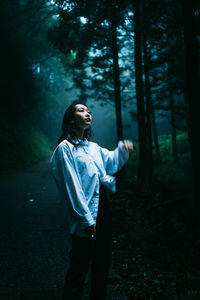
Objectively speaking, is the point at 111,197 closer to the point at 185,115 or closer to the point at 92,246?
the point at 92,246

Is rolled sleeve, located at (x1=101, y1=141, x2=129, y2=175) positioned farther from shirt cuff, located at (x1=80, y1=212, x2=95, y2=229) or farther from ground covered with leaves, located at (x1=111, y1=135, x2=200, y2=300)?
ground covered with leaves, located at (x1=111, y1=135, x2=200, y2=300)

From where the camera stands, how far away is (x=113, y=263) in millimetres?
4082

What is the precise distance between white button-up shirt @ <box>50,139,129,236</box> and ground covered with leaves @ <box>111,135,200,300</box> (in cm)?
173

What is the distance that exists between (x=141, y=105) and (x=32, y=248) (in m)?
7.47

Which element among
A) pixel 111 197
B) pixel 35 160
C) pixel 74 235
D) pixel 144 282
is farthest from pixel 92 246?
pixel 35 160

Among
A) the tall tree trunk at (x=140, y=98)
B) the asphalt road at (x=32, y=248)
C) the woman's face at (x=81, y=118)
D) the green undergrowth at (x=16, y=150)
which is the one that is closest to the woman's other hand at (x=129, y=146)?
the woman's face at (x=81, y=118)

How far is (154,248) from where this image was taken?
16.0ft

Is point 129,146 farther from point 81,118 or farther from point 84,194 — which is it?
point 84,194

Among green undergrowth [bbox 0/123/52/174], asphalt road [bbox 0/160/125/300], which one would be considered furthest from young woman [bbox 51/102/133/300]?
green undergrowth [bbox 0/123/52/174]

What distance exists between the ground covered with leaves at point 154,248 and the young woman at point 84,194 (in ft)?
4.05

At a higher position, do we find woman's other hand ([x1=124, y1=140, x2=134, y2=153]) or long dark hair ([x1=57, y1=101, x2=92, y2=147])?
long dark hair ([x1=57, y1=101, x2=92, y2=147])

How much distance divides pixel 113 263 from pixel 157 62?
10008mm

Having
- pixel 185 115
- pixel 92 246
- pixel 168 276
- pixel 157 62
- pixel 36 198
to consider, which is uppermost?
pixel 157 62

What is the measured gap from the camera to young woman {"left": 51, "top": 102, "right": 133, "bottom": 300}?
7.16ft
